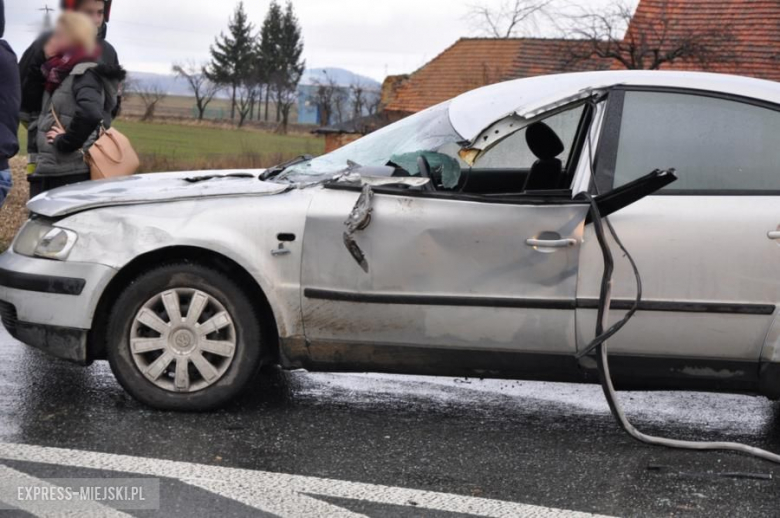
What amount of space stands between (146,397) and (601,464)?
1958 mm

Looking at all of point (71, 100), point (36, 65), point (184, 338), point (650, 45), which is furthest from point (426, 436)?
point (650, 45)

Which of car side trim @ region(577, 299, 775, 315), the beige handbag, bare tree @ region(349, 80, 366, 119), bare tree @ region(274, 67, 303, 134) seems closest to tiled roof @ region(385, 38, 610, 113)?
the beige handbag

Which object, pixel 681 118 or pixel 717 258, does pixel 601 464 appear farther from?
pixel 681 118

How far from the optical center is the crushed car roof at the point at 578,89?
4.43 meters

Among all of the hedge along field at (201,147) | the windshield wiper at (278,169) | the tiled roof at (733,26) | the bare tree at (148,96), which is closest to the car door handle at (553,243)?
the windshield wiper at (278,169)

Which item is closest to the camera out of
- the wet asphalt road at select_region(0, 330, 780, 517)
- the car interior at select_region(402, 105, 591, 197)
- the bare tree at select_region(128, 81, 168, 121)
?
the wet asphalt road at select_region(0, 330, 780, 517)

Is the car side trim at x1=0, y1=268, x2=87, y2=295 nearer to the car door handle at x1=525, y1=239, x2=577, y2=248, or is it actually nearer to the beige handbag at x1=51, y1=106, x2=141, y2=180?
the beige handbag at x1=51, y1=106, x2=141, y2=180

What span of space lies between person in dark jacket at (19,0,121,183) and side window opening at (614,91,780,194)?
3.14 meters

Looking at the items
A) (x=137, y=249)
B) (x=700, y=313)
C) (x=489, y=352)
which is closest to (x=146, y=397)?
(x=137, y=249)

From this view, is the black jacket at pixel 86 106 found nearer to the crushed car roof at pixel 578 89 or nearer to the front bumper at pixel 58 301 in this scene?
the front bumper at pixel 58 301

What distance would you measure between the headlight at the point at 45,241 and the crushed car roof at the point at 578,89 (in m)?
1.78

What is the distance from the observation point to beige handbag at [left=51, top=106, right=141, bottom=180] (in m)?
6.08

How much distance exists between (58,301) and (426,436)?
1.69 meters

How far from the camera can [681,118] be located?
14.6ft
